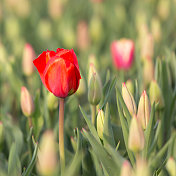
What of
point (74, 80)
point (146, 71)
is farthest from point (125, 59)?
point (74, 80)

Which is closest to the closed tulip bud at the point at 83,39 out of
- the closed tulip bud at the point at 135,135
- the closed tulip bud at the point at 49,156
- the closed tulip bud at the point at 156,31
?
the closed tulip bud at the point at 156,31

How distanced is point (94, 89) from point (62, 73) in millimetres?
144

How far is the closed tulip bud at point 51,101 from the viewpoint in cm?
108

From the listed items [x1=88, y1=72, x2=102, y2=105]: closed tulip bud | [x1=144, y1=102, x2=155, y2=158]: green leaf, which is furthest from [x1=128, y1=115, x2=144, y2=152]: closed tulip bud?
[x1=88, y1=72, x2=102, y2=105]: closed tulip bud

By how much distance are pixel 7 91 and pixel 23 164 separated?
21.1 inches

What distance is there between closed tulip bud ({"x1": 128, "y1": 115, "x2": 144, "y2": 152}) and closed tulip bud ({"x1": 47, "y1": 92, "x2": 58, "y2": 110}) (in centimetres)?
40

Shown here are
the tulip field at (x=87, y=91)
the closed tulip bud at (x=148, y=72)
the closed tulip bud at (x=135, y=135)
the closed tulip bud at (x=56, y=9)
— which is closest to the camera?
the closed tulip bud at (x=135, y=135)

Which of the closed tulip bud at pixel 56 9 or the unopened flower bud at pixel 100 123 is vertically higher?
the closed tulip bud at pixel 56 9

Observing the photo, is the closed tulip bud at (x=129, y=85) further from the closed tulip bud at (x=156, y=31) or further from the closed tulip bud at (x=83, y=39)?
the closed tulip bud at (x=83, y=39)

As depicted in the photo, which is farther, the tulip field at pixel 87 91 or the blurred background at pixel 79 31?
the blurred background at pixel 79 31

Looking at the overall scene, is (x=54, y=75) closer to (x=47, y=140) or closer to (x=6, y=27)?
(x=47, y=140)

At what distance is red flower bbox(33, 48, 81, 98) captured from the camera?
A: 0.81 m

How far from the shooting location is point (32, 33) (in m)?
2.16

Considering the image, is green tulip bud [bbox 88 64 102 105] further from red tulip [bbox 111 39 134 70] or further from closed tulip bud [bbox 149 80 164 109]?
red tulip [bbox 111 39 134 70]
